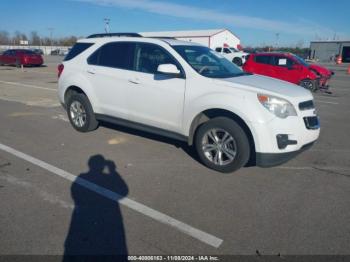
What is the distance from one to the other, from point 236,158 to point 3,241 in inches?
115

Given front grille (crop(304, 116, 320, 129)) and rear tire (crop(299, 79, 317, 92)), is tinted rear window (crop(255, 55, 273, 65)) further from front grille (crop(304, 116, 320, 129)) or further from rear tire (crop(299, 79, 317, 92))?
front grille (crop(304, 116, 320, 129))

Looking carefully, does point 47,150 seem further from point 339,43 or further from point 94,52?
point 339,43

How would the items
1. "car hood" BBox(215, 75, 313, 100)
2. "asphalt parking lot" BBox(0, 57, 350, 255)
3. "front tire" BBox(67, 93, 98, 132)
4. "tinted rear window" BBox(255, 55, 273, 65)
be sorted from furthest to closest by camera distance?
"tinted rear window" BBox(255, 55, 273, 65)
"front tire" BBox(67, 93, 98, 132)
"car hood" BBox(215, 75, 313, 100)
"asphalt parking lot" BBox(0, 57, 350, 255)

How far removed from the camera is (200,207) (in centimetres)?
350

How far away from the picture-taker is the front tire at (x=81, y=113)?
20.0 feet

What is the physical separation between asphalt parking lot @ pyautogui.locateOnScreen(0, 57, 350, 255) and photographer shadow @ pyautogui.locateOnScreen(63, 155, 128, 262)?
11mm

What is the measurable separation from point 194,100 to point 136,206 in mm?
1822

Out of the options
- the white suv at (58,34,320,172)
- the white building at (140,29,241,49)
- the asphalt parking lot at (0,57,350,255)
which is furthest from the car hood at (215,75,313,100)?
the white building at (140,29,241,49)

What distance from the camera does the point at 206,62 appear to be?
5156 mm

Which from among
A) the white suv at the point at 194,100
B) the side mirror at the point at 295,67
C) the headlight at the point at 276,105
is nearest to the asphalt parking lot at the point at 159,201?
the white suv at the point at 194,100

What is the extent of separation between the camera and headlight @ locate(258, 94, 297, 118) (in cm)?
402

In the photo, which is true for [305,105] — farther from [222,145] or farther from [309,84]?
[309,84]

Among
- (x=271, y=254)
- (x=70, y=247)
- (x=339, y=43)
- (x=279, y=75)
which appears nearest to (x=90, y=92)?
(x=70, y=247)

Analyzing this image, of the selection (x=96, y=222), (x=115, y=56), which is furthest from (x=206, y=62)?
(x=96, y=222)
